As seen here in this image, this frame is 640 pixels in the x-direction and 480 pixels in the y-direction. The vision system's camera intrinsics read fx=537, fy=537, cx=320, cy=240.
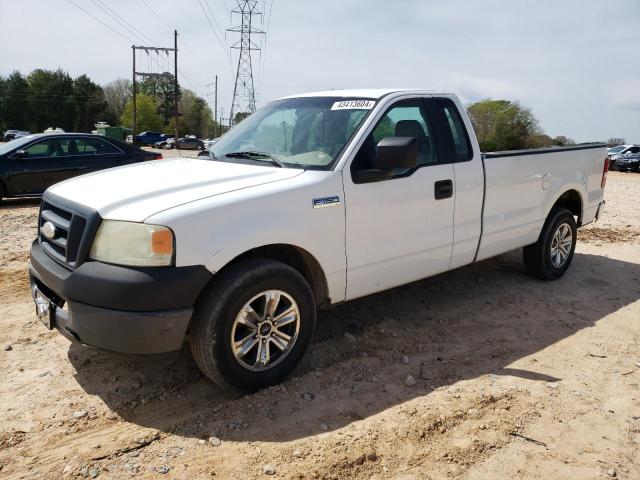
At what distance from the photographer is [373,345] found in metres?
4.27

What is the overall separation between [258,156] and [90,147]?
8728 mm

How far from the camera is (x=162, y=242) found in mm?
2902

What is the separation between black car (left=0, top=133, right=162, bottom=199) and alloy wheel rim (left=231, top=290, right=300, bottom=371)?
8948 millimetres

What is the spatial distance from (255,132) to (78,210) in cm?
176

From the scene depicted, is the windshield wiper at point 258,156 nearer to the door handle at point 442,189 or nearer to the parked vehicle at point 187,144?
the door handle at point 442,189

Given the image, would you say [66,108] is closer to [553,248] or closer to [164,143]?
[164,143]

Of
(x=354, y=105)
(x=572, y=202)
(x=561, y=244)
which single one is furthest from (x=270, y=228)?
(x=572, y=202)

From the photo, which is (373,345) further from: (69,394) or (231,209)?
(69,394)

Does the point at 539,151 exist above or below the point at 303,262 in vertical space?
above

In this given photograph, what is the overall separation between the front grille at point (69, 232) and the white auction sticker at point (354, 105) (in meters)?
2.05

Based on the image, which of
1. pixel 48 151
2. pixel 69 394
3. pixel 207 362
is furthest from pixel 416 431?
pixel 48 151

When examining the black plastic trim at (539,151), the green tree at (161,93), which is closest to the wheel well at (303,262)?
the black plastic trim at (539,151)

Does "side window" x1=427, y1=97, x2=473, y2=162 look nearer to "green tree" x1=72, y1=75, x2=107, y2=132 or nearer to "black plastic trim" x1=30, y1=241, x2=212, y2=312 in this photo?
"black plastic trim" x1=30, y1=241, x2=212, y2=312

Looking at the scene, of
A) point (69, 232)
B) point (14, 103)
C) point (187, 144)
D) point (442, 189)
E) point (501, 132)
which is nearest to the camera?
point (69, 232)
